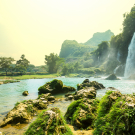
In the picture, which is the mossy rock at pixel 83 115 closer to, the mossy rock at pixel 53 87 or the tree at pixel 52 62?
the mossy rock at pixel 53 87

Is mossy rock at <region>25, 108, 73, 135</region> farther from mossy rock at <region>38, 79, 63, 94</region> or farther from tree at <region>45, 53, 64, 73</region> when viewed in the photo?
tree at <region>45, 53, 64, 73</region>

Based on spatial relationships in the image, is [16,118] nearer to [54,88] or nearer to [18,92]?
[54,88]

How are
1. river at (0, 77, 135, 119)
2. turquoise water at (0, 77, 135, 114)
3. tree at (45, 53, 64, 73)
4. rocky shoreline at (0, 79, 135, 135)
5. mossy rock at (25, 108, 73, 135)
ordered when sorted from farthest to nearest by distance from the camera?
tree at (45, 53, 64, 73) < turquoise water at (0, 77, 135, 114) < river at (0, 77, 135, 119) < mossy rock at (25, 108, 73, 135) < rocky shoreline at (0, 79, 135, 135)

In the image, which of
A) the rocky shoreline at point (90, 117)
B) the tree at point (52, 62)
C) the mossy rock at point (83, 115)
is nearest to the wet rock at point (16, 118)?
the rocky shoreline at point (90, 117)

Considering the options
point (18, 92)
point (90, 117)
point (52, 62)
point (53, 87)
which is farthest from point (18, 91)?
Result: point (52, 62)

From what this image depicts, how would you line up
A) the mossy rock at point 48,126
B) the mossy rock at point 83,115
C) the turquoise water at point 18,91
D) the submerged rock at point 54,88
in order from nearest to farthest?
the mossy rock at point 48,126 < the mossy rock at point 83,115 < the turquoise water at point 18,91 < the submerged rock at point 54,88

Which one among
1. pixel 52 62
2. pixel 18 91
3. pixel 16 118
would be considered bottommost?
pixel 18 91

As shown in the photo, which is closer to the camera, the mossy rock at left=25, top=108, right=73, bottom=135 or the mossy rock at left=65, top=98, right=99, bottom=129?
the mossy rock at left=25, top=108, right=73, bottom=135

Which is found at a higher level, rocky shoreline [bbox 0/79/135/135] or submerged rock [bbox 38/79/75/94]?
rocky shoreline [bbox 0/79/135/135]

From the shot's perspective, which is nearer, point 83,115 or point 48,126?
point 48,126

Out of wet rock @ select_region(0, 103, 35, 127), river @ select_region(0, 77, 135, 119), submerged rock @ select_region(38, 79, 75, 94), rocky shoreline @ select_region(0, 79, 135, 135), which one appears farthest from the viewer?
submerged rock @ select_region(38, 79, 75, 94)

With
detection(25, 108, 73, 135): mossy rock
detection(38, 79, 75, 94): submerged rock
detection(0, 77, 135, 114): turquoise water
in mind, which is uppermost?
detection(25, 108, 73, 135): mossy rock

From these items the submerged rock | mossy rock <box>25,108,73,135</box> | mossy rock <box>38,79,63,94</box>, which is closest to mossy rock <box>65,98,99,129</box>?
mossy rock <box>25,108,73,135</box>

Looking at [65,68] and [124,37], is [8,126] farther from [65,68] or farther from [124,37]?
[65,68]
